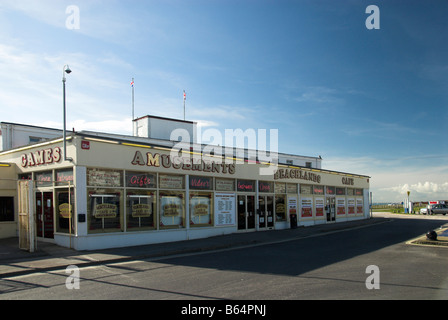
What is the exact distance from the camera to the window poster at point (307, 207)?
27.7m

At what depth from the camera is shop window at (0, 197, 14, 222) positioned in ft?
56.7

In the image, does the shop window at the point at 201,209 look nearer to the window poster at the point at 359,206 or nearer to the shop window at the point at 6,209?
the shop window at the point at 6,209

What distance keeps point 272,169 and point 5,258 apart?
16.5 metres

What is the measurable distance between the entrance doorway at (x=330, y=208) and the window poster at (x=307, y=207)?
269 cm

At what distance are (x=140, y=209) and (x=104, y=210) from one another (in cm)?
177

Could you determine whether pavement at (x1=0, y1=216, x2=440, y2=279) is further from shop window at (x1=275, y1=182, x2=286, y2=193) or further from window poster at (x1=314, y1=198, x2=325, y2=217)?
window poster at (x1=314, y1=198, x2=325, y2=217)

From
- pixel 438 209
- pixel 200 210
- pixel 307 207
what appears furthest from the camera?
pixel 438 209

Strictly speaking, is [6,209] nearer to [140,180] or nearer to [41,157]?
[41,157]

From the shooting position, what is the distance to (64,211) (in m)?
15.2

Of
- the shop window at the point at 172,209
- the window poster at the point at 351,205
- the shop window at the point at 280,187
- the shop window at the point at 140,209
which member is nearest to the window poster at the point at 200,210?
the shop window at the point at 172,209

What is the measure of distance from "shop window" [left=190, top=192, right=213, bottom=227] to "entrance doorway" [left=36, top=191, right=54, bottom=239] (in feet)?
21.2

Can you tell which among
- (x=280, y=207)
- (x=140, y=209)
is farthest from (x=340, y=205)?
(x=140, y=209)

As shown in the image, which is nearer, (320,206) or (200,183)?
(200,183)
